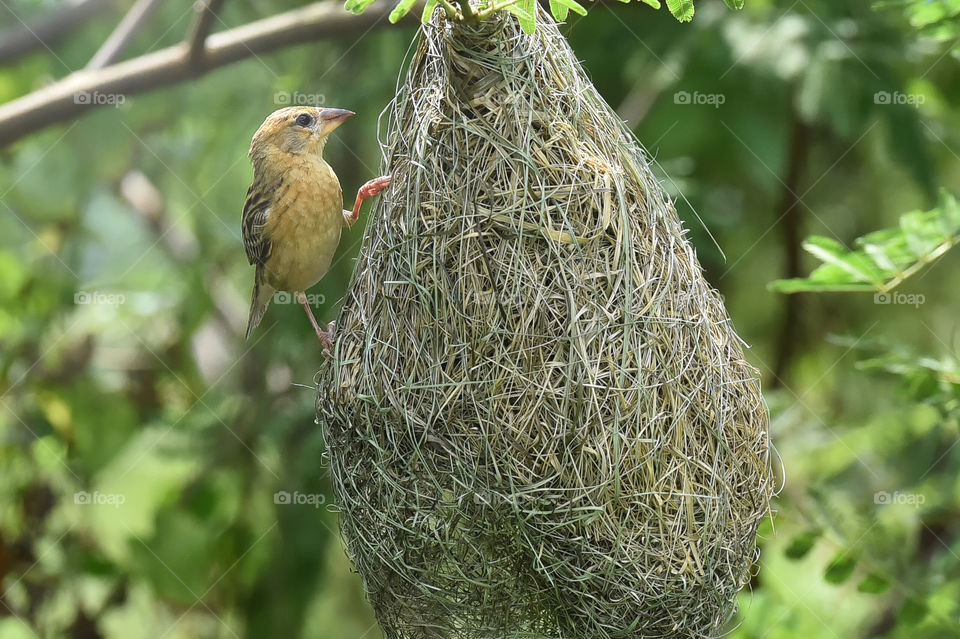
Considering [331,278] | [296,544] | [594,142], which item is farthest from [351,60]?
[594,142]

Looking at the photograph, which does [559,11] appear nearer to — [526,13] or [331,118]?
[526,13]

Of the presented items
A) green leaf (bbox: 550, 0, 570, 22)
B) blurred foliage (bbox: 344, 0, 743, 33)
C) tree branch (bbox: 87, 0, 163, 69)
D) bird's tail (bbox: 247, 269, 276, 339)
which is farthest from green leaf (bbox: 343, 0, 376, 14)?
tree branch (bbox: 87, 0, 163, 69)

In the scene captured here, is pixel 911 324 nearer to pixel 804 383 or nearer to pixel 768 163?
pixel 804 383

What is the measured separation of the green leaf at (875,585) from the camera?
3291 mm

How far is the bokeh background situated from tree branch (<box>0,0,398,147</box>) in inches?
8.6

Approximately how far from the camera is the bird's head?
2797mm

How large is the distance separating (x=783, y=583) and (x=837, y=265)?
7.87 feet

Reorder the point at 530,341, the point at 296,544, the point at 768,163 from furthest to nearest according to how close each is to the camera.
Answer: the point at 296,544 < the point at 768,163 < the point at 530,341

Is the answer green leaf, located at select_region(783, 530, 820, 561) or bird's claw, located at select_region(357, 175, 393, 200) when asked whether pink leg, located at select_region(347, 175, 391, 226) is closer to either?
bird's claw, located at select_region(357, 175, 393, 200)

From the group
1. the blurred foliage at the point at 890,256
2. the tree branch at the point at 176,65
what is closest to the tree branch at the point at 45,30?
the tree branch at the point at 176,65

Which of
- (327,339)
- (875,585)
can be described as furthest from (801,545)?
(327,339)

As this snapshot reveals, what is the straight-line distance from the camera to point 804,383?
18.3 feet

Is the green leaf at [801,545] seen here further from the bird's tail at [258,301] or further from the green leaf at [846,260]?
the bird's tail at [258,301]

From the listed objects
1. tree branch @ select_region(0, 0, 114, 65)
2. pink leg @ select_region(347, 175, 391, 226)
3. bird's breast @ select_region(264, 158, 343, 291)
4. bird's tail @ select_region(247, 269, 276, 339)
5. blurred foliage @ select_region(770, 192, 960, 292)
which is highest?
tree branch @ select_region(0, 0, 114, 65)
